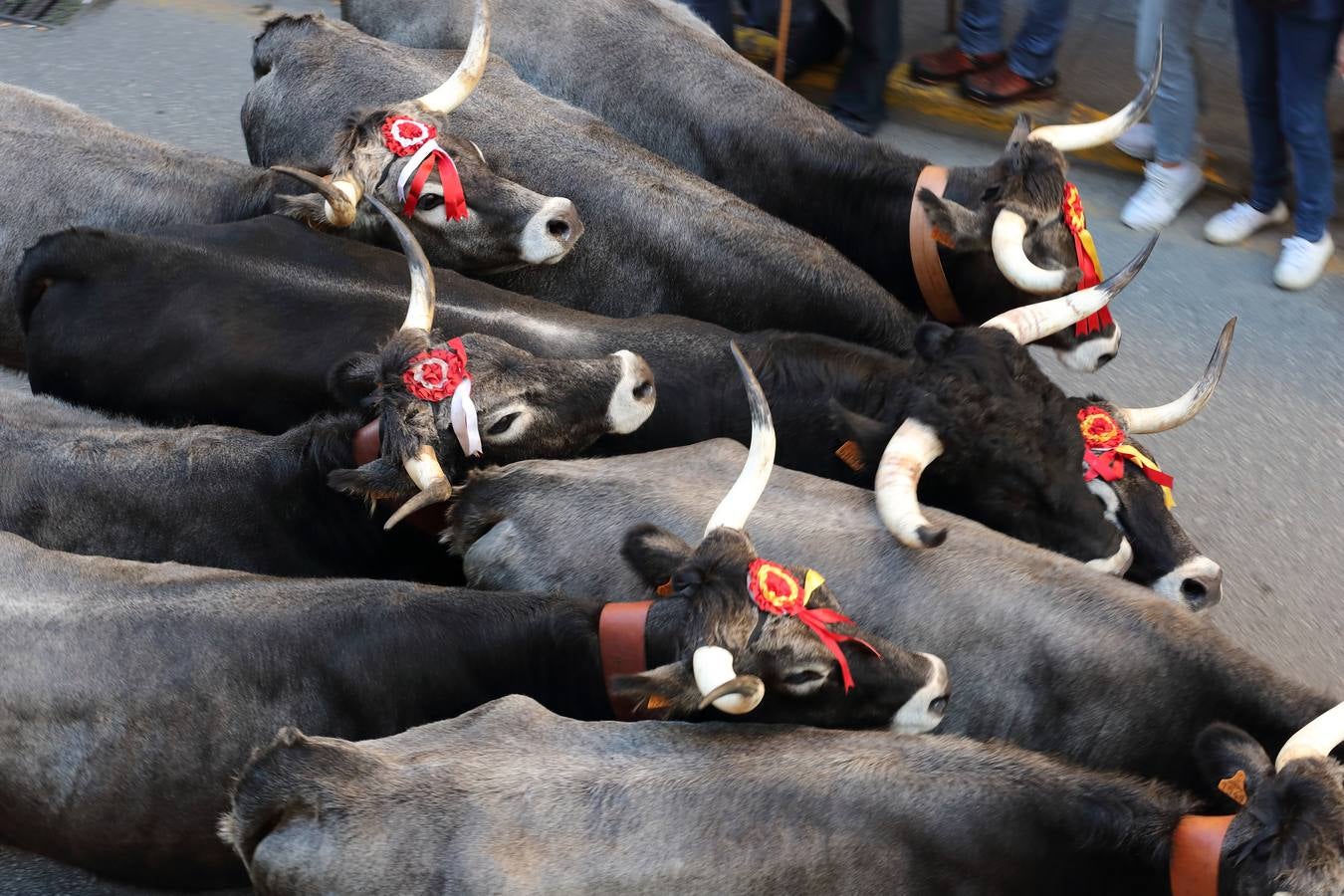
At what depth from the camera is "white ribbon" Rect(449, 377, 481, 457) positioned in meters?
3.27

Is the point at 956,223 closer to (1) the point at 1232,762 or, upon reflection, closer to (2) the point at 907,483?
(2) the point at 907,483

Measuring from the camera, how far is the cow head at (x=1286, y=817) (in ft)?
7.43

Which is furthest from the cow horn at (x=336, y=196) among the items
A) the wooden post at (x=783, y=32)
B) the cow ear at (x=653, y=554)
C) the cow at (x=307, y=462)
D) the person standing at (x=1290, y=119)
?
the person standing at (x=1290, y=119)

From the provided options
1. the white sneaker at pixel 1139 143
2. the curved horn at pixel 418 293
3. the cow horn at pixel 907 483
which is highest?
the curved horn at pixel 418 293

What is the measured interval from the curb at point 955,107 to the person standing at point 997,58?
6cm

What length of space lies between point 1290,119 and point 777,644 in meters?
3.86

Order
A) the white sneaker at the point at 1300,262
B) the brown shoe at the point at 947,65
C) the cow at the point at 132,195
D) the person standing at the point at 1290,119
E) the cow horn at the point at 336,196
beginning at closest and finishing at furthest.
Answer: the cow horn at the point at 336,196, the cow at the point at 132,195, the person standing at the point at 1290,119, the white sneaker at the point at 1300,262, the brown shoe at the point at 947,65

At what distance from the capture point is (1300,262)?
5559 mm

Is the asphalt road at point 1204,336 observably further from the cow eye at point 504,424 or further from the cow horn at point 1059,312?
the cow eye at point 504,424

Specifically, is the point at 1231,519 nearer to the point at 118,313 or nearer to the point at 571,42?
the point at 571,42

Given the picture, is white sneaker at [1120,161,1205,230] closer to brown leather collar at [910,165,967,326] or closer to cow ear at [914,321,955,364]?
brown leather collar at [910,165,967,326]

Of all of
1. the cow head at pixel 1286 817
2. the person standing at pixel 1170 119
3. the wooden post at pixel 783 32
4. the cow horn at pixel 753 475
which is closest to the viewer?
the cow head at pixel 1286 817

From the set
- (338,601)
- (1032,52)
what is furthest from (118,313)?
(1032,52)

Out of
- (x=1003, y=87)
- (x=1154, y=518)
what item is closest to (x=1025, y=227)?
(x=1154, y=518)
